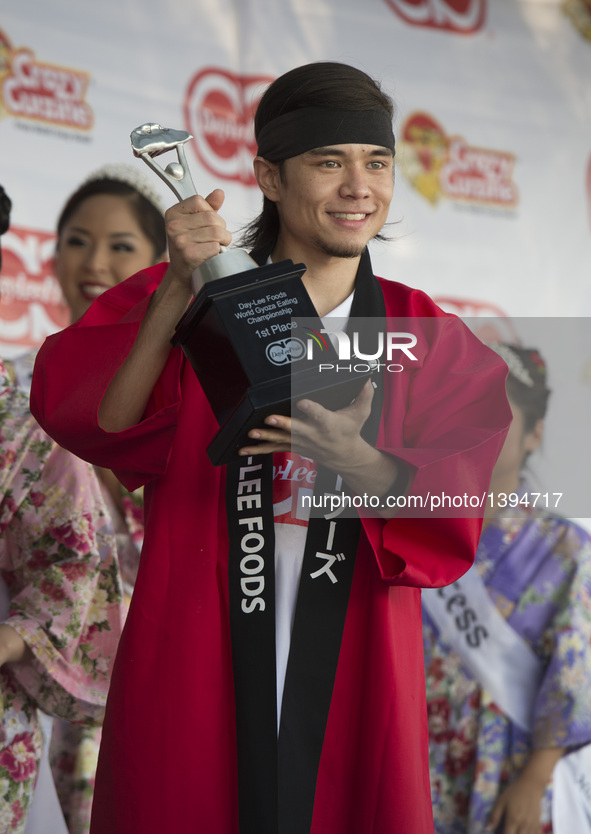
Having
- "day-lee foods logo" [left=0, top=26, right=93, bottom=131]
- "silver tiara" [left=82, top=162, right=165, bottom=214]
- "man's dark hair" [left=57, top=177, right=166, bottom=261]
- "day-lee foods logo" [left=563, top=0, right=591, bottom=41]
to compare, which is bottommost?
"man's dark hair" [left=57, top=177, right=166, bottom=261]

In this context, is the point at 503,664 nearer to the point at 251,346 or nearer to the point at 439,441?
the point at 439,441

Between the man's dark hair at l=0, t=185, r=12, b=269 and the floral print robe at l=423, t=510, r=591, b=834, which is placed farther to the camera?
the floral print robe at l=423, t=510, r=591, b=834

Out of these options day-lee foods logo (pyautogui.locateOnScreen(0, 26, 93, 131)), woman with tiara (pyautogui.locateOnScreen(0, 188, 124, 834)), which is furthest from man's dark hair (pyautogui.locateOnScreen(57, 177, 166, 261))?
woman with tiara (pyautogui.locateOnScreen(0, 188, 124, 834))

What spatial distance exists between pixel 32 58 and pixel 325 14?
2.98 ft

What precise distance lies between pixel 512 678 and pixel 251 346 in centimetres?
146

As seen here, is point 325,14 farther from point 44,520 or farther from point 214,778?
point 214,778

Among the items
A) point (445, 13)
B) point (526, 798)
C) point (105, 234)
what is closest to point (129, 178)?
point (105, 234)

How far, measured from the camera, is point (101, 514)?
6.31ft

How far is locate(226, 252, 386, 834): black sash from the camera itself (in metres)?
1.30

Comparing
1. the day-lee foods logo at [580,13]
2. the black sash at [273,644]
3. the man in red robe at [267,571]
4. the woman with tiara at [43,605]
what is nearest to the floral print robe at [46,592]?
the woman with tiara at [43,605]

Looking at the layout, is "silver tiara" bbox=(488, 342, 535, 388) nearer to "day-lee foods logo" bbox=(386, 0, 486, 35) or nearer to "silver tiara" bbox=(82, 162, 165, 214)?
"silver tiara" bbox=(82, 162, 165, 214)

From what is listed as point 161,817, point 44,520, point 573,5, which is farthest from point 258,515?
point 573,5

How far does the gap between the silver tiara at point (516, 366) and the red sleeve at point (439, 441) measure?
1.30 metres

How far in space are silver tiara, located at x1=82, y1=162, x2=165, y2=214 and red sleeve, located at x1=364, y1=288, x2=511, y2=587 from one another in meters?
1.40
